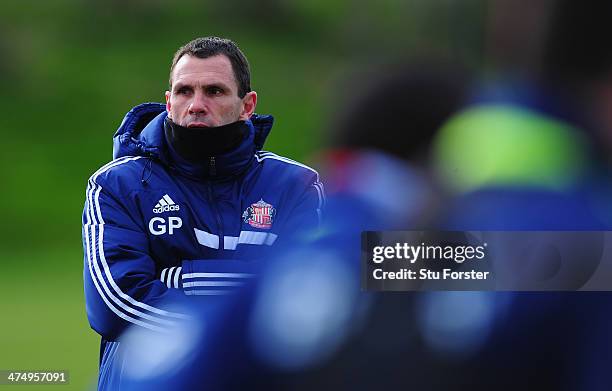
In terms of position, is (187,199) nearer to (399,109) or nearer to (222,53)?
(222,53)

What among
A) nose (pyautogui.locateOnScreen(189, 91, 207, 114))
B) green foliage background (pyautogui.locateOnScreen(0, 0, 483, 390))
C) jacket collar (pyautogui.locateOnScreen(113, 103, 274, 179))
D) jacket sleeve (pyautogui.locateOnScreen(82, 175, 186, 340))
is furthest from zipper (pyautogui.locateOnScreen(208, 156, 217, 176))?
green foliage background (pyautogui.locateOnScreen(0, 0, 483, 390))

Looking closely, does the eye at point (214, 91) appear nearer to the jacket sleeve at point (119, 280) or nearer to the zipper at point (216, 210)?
the zipper at point (216, 210)

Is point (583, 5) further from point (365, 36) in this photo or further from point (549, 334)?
point (365, 36)

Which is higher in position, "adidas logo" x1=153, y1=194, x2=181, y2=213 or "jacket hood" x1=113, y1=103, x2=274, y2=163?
"jacket hood" x1=113, y1=103, x2=274, y2=163

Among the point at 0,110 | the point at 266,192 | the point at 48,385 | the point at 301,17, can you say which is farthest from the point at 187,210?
the point at 301,17

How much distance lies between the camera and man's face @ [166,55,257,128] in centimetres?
208

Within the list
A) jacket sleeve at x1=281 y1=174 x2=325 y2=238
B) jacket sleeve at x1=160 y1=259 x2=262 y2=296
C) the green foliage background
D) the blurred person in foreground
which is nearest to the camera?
the blurred person in foreground

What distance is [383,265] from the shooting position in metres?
1.15

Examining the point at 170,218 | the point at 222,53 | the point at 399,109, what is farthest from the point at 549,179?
the point at 222,53

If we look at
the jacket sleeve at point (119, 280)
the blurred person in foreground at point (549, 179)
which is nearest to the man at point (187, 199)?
the jacket sleeve at point (119, 280)

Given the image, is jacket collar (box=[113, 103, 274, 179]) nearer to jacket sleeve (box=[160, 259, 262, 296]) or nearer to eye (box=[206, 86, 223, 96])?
eye (box=[206, 86, 223, 96])

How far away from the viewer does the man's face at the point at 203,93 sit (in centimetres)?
208

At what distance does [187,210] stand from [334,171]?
45.6 inches

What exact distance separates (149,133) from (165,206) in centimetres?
19
